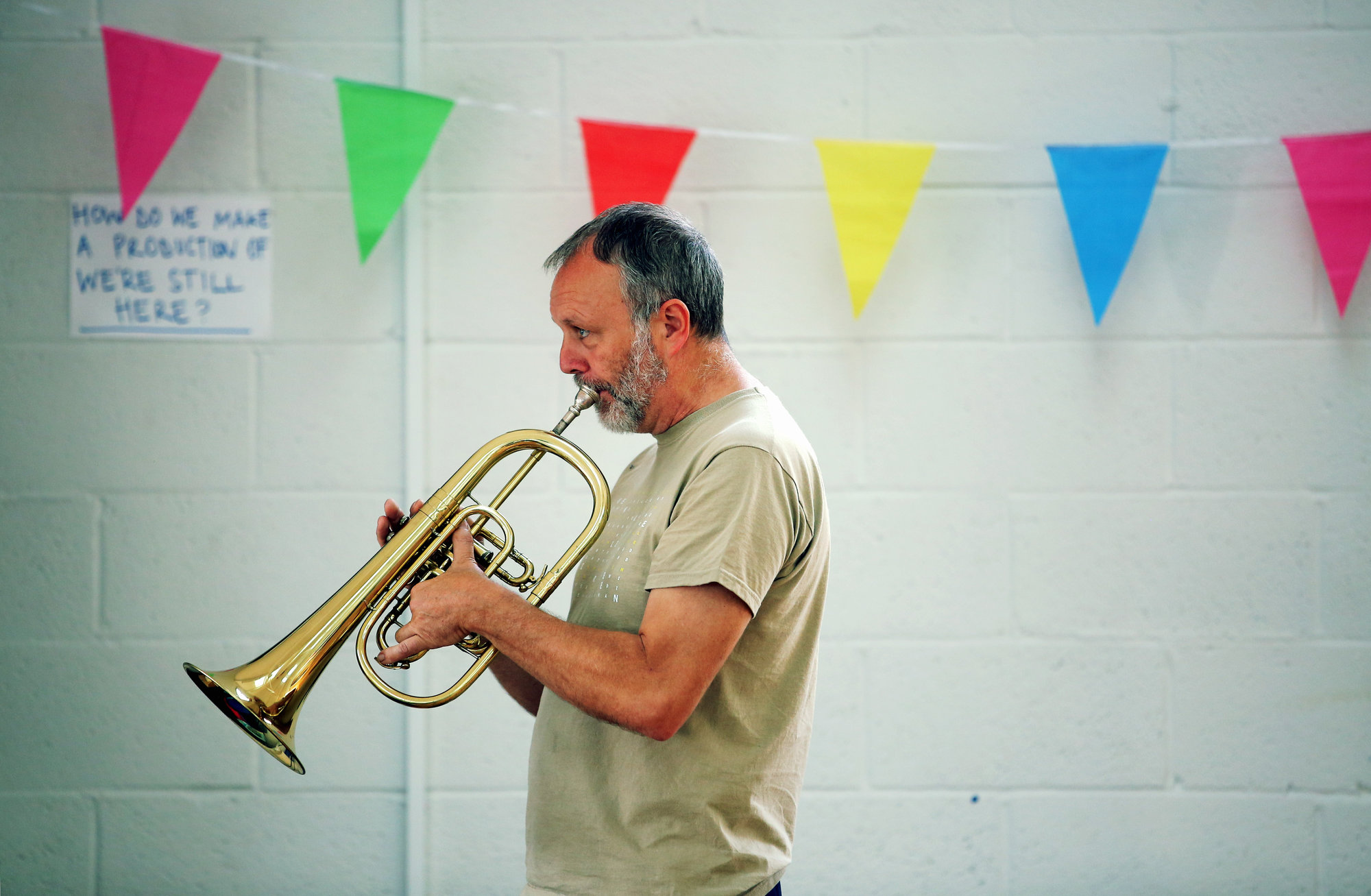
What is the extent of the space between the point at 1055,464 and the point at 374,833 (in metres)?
1.40

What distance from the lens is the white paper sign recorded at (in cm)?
179

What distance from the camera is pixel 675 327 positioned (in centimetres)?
114

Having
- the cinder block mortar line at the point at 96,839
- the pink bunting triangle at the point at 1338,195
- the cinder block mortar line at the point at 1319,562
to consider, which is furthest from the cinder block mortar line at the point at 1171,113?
the cinder block mortar line at the point at 96,839

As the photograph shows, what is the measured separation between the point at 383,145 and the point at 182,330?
0.50m

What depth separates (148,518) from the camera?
70.7 inches

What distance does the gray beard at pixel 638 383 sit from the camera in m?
1.13

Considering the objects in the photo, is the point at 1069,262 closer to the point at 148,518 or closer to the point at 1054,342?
the point at 1054,342

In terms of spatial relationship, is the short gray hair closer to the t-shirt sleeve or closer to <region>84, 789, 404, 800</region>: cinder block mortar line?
the t-shirt sleeve

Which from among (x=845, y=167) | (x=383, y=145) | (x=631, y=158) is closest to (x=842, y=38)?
(x=845, y=167)

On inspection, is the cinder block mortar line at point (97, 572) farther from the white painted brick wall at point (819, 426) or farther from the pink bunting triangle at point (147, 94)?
the pink bunting triangle at point (147, 94)

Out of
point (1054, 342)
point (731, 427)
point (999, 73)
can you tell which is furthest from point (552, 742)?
point (999, 73)

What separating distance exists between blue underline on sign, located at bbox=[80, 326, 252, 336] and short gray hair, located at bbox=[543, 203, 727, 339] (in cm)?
92

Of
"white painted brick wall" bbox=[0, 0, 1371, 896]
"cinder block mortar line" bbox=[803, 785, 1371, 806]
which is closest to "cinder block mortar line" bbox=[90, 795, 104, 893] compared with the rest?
"white painted brick wall" bbox=[0, 0, 1371, 896]

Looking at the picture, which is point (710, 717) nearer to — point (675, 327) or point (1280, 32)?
point (675, 327)
